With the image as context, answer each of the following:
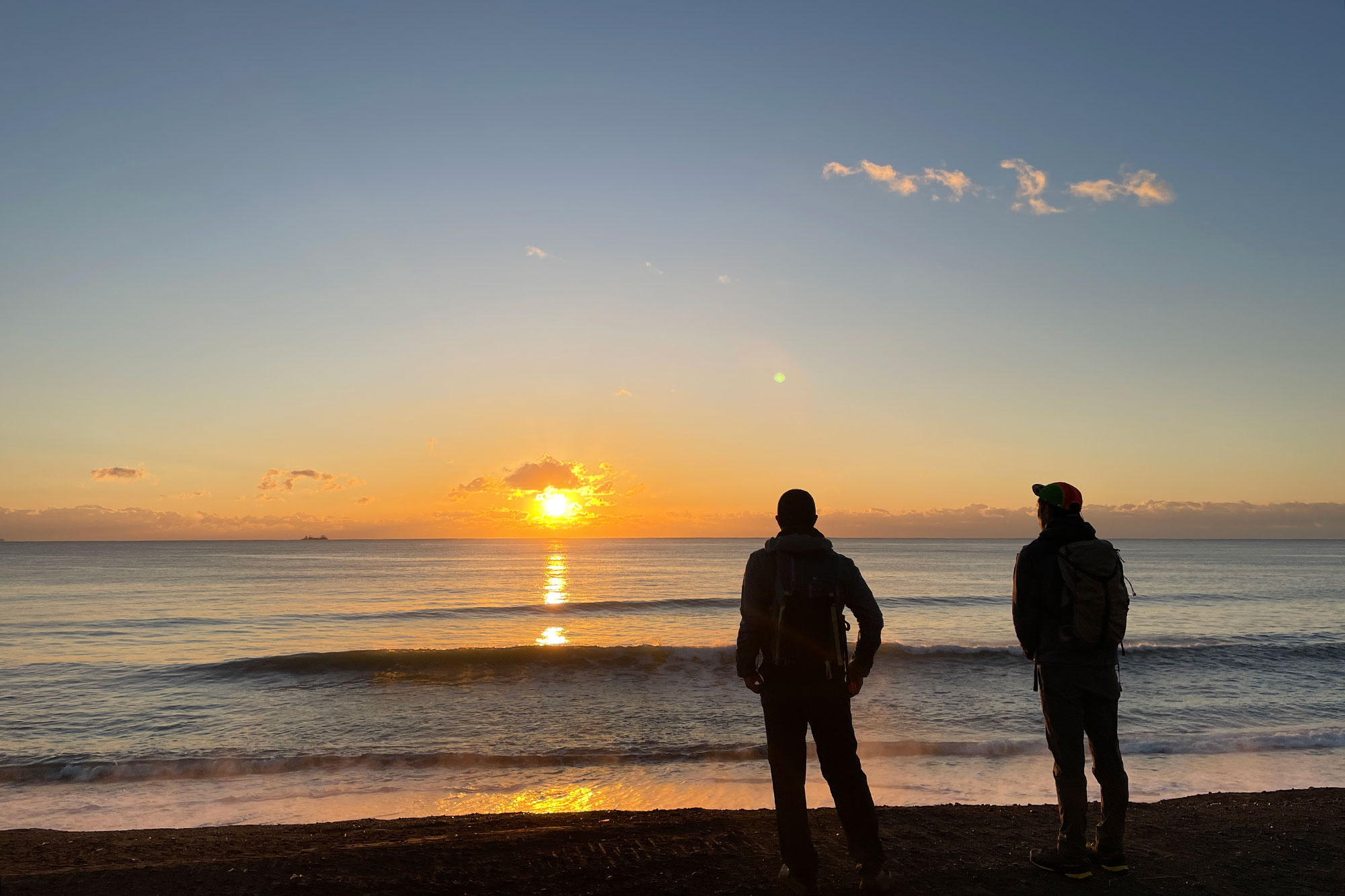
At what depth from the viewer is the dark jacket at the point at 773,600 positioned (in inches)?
164

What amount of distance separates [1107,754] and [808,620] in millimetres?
2247

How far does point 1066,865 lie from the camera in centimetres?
473

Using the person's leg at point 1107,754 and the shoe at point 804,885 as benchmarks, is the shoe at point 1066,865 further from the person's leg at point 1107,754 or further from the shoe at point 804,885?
the shoe at point 804,885

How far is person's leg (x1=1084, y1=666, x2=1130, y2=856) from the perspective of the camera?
15.2 feet

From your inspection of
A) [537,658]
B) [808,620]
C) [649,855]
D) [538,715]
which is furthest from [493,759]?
[537,658]

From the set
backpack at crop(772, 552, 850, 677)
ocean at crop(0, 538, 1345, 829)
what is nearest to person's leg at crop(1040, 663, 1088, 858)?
backpack at crop(772, 552, 850, 677)

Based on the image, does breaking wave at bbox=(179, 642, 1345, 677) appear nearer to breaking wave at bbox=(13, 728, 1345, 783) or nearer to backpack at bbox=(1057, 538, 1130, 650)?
breaking wave at bbox=(13, 728, 1345, 783)

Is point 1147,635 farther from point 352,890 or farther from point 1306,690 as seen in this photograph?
point 352,890

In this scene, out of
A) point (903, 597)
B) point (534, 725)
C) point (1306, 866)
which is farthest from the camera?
point (903, 597)

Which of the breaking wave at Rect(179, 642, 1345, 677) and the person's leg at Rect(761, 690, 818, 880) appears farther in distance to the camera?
the breaking wave at Rect(179, 642, 1345, 677)

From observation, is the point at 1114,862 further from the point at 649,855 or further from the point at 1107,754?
the point at 649,855

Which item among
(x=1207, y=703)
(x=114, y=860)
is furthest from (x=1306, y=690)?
(x=114, y=860)

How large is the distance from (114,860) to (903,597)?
39457 millimetres

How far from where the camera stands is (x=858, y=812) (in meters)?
4.30
